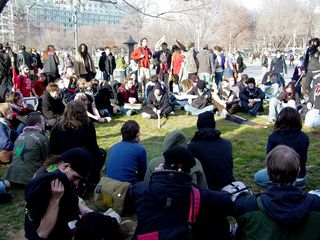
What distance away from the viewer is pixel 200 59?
14344 mm

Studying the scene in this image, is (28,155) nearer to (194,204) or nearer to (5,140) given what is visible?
(5,140)

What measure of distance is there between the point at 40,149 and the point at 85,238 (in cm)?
252

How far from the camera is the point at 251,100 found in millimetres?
11094

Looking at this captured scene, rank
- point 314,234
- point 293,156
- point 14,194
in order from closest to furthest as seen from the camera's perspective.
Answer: point 314,234, point 293,156, point 14,194

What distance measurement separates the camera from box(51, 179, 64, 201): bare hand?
2.58 metres

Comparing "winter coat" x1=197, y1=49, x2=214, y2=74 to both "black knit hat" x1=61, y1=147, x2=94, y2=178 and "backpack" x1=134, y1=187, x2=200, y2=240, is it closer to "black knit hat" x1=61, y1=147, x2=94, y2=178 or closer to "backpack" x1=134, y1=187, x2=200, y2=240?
"black knit hat" x1=61, y1=147, x2=94, y2=178

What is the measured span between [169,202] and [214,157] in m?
1.70

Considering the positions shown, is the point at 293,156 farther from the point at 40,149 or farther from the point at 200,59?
the point at 200,59

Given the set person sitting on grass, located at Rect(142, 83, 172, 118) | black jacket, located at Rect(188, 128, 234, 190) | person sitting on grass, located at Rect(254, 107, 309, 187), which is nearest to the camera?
black jacket, located at Rect(188, 128, 234, 190)

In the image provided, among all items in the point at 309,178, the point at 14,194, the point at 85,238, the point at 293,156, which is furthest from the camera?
the point at 309,178

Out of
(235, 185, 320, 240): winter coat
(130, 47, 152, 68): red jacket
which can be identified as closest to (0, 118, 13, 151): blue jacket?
(235, 185, 320, 240): winter coat

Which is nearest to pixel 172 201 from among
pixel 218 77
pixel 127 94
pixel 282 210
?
pixel 282 210

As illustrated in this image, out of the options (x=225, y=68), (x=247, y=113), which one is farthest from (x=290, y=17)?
(x=247, y=113)

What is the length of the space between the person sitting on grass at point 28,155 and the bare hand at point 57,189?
9.79 ft
